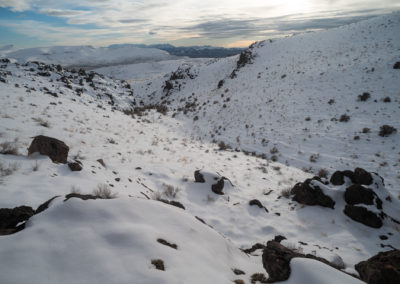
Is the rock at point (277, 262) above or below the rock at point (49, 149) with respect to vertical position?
below

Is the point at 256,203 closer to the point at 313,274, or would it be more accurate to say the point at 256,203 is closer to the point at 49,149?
the point at 313,274

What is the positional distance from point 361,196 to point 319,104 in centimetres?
1260

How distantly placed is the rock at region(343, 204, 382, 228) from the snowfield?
0.13 m

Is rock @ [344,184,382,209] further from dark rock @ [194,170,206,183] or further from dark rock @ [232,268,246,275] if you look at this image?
dark rock @ [232,268,246,275]

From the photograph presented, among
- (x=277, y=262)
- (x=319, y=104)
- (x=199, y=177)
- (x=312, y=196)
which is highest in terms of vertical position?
(x=319, y=104)

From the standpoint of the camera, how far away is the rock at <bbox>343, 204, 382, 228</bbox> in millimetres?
5492

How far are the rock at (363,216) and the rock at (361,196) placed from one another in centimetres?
32

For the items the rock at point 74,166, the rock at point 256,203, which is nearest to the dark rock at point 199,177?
the rock at point 256,203

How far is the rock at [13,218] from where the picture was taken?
8.63 ft

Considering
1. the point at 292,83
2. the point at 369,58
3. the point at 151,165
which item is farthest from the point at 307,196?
the point at 369,58

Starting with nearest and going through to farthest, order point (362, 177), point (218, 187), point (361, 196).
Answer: point (361, 196) < point (362, 177) < point (218, 187)

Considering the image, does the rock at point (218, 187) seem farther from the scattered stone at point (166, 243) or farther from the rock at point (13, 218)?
the rock at point (13, 218)

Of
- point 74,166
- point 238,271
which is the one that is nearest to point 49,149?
point 74,166

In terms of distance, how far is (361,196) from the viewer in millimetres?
6012
